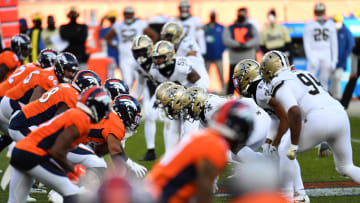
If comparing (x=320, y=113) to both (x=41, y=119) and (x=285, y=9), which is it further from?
(x=285, y=9)

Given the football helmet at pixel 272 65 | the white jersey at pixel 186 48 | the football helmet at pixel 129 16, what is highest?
the football helmet at pixel 272 65

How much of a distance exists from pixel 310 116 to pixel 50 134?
7.78ft

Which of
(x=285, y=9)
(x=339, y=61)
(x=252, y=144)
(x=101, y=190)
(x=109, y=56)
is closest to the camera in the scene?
(x=101, y=190)

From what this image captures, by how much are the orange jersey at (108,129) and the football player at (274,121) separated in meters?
1.47

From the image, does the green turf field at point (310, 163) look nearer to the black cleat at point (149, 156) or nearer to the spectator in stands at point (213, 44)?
the black cleat at point (149, 156)

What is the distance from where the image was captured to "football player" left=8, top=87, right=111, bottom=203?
4754mm

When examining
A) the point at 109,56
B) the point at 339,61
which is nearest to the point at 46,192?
the point at 339,61

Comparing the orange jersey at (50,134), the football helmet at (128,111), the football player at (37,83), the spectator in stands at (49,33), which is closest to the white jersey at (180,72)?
the football player at (37,83)

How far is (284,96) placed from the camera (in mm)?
5934

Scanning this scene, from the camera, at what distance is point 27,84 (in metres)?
7.10

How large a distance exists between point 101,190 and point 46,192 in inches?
153

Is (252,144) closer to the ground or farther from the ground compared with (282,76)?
closer to the ground

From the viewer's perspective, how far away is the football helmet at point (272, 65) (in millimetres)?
6219

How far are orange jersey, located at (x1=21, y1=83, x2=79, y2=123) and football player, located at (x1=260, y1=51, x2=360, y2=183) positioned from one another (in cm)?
184
